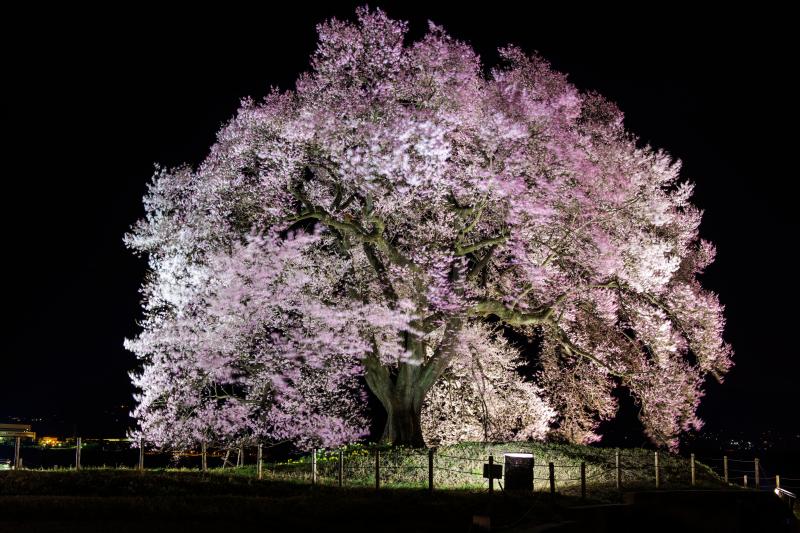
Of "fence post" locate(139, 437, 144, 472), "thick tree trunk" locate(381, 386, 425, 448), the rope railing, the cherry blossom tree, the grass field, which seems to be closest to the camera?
the grass field

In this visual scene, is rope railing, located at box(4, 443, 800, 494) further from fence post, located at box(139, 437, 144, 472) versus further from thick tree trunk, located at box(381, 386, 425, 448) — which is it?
thick tree trunk, located at box(381, 386, 425, 448)

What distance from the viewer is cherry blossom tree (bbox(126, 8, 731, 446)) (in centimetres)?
2147

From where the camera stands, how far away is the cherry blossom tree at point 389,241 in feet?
70.4

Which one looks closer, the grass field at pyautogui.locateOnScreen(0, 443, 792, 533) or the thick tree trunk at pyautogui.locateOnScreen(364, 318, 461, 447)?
the grass field at pyautogui.locateOnScreen(0, 443, 792, 533)

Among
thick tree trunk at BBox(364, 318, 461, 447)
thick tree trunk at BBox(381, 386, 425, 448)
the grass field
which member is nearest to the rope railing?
the grass field

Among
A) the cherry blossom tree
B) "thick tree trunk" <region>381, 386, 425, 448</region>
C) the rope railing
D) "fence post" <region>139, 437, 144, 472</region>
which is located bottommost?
the rope railing

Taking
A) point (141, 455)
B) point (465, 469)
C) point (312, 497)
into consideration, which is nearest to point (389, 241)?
point (465, 469)

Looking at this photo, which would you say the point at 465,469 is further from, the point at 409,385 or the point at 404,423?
the point at 409,385

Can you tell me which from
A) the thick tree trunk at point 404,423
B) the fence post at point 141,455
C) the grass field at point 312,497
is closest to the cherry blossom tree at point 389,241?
the thick tree trunk at point 404,423

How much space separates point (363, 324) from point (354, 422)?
14.1 ft

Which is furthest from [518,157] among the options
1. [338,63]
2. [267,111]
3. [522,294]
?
[267,111]

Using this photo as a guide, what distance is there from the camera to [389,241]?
2403cm

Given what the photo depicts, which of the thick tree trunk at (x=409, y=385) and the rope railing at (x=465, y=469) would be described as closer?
the rope railing at (x=465, y=469)

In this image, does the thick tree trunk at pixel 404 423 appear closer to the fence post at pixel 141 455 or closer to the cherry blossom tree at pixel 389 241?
the cherry blossom tree at pixel 389 241
